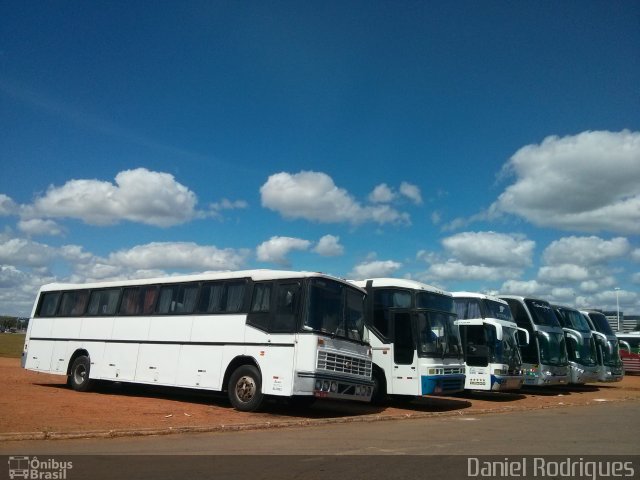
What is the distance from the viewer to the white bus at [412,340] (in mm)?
15141

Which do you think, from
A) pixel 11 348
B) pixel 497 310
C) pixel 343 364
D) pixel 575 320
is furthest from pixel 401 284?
pixel 11 348

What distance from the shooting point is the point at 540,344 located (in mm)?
22906

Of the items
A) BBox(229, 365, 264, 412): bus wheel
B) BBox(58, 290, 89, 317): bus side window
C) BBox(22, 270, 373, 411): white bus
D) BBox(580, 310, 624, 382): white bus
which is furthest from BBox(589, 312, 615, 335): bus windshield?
BBox(58, 290, 89, 317): bus side window

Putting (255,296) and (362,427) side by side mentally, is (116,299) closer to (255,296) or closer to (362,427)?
(255,296)

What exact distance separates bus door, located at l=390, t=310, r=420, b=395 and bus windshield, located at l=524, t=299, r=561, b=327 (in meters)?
10.0

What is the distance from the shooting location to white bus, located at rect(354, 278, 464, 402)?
15.1 m

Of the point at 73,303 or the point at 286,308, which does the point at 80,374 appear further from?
the point at 286,308

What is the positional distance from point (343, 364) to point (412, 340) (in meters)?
2.90

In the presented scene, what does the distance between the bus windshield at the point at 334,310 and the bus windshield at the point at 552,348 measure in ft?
38.6

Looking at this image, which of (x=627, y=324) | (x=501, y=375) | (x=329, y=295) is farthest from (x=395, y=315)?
(x=627, y=324)

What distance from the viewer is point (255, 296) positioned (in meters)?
13.8

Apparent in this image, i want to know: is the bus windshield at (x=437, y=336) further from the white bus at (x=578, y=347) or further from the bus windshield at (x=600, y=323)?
the bus windshield at (x=600, y=323)
